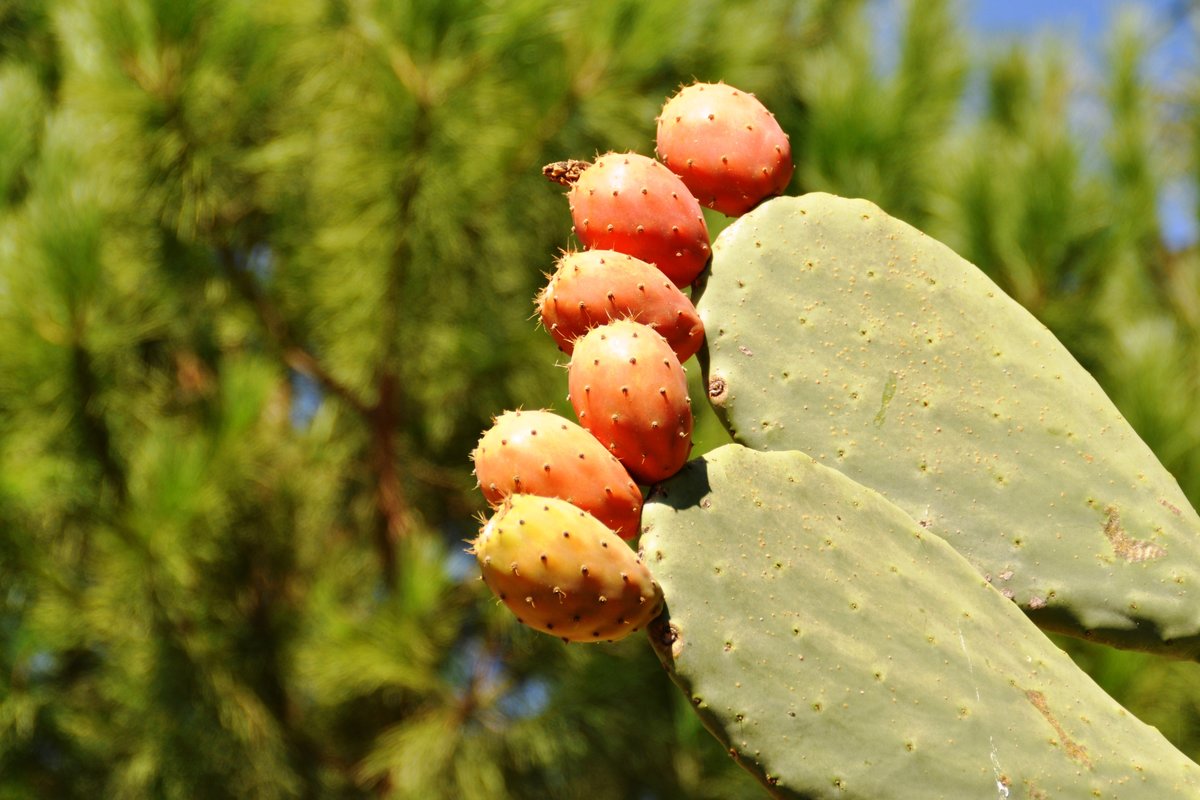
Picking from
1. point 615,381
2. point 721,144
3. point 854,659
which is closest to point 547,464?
point 615,381

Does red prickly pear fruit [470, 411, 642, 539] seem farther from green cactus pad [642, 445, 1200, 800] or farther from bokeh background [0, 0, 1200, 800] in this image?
bokeh background [0, 0, 1200, 800]

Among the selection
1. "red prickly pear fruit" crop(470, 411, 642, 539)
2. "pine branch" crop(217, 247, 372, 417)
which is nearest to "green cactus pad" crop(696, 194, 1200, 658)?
"red prickly pear fruit" crop(470, 411, 642, 539)

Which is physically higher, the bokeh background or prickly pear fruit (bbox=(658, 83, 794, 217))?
prickly pear fruit (bbox=(658, 83, 794, 217))

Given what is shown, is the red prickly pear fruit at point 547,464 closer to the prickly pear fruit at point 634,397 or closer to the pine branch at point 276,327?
the prickly pear fruit at point 634,397

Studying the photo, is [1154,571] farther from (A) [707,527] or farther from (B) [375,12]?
(B) [375,12]

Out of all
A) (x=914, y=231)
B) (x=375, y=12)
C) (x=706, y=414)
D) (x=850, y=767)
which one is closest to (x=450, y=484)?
(x=706, y=414)

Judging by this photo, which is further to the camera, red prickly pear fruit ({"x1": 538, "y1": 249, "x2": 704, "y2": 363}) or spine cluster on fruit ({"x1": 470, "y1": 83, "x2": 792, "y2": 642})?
red prickly pear fruit ({"x1": 538, "y1": 249, "x2": 704, "y2": 363})

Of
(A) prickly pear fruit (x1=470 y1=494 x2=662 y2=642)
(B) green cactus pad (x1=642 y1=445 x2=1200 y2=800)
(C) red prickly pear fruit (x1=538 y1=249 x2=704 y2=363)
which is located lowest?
(B) green cactus pad (x1=642 y1=445 x2=1200 y2=800)
